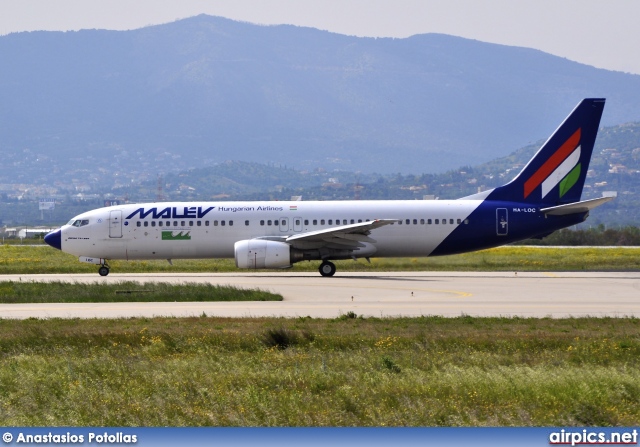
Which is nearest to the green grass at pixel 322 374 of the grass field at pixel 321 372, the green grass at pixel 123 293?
the grass field at pixel 321 372

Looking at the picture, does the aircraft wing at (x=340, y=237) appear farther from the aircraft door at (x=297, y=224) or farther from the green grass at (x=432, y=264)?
the green grass at (x=432, y=264)

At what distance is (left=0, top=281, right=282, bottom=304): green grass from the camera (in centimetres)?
3164

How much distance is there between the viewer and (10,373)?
1744cm

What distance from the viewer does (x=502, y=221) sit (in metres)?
43.7

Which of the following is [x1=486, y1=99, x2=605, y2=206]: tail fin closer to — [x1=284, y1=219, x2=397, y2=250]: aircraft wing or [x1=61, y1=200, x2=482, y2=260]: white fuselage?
[x1=61, y1=200, x2=482, y2=260]: white fuselage

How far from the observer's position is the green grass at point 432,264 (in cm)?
4769

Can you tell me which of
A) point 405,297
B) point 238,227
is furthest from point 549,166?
point 405,297

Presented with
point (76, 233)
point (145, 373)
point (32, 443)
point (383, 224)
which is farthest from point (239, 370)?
point (76, 233)

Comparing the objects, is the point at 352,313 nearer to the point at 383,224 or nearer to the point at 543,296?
the point at 543,296

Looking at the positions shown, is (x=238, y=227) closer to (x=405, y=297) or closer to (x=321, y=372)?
Answer: (x=405, y=297)

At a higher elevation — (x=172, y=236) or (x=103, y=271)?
(x=172, y=236)

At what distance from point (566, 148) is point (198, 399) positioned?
32.5 metres

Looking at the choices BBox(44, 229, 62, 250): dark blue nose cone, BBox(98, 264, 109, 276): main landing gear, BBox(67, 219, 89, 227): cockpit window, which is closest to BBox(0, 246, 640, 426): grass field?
BBox(98, 264, 109, 276): main landing gear

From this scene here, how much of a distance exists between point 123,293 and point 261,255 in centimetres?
932
